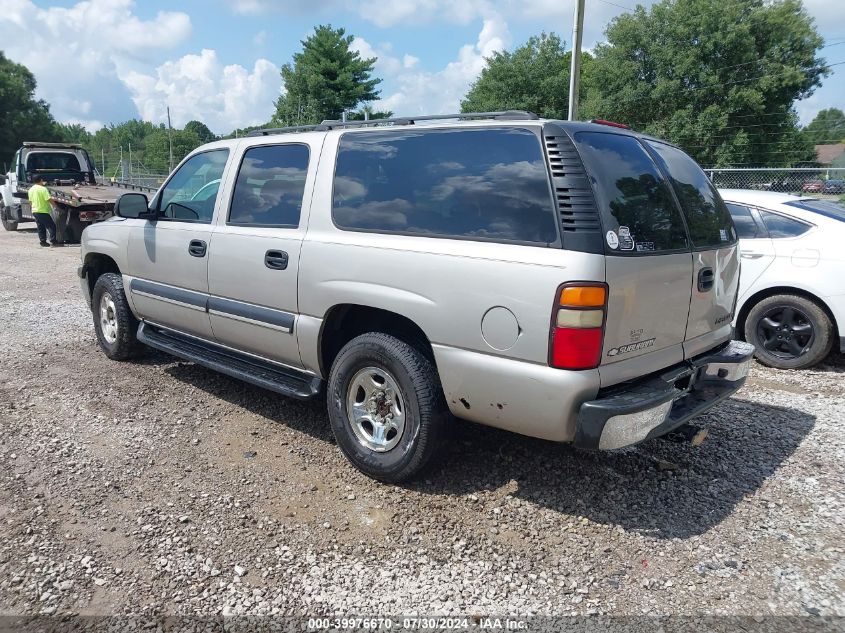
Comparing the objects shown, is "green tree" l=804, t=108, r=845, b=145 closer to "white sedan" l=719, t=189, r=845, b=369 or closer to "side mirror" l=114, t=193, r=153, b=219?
"white sedan" l=719, t=189, r=845, b=369

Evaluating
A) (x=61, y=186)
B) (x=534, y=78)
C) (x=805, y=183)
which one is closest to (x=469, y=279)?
(x=805, y=183)

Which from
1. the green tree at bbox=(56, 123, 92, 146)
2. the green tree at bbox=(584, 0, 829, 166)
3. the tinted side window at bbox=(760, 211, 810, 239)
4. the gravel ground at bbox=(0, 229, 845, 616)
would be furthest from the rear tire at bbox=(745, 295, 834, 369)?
the green tree at bbox=(56, 123, 92, 146)

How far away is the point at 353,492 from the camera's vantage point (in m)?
3.62

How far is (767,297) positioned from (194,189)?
5.20 metres

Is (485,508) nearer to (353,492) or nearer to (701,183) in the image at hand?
(353,492)

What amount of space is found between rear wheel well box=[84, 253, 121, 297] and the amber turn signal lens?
180 inches

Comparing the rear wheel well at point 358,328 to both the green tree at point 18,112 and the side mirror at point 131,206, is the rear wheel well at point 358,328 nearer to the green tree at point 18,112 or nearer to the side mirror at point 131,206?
the side mirror at point 131,206

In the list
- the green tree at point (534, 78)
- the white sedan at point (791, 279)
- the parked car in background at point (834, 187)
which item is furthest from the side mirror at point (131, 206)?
the green tree at point (534, 78)

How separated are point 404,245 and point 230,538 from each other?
1.72m

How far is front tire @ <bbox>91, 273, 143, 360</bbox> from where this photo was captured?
5602mm

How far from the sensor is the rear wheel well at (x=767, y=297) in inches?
226

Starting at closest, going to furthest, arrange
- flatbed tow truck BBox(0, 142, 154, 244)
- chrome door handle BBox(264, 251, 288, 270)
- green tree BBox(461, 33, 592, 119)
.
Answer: chrome door handle BBox(264, 251, 288, 270), flatbed tow truck BBox(0, 142, 154, 244), green tree BBox(461, 33, 592, 119)

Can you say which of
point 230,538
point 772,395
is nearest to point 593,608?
point 230,538

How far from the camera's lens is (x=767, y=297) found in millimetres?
A: 6039
